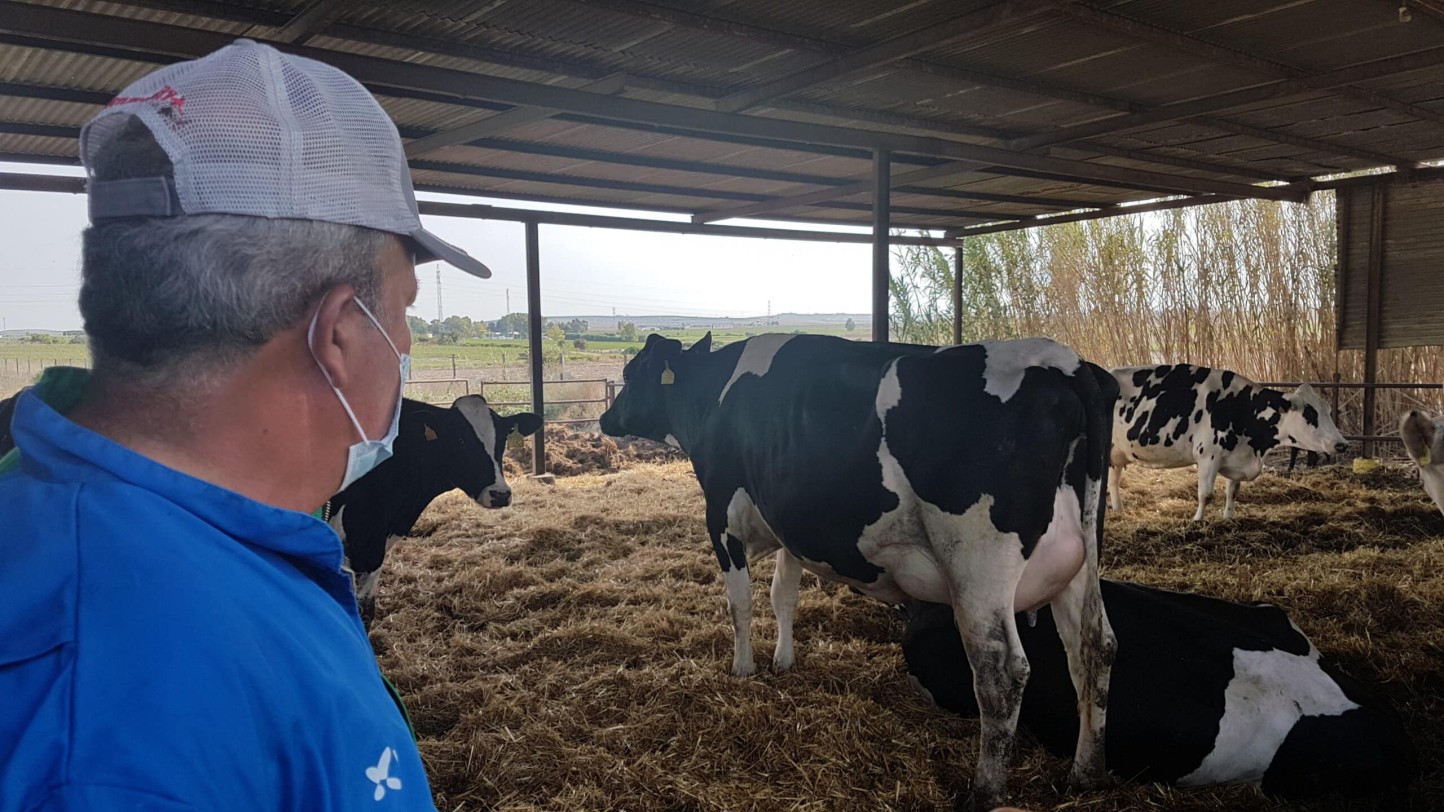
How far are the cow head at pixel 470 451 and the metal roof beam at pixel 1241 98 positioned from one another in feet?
15.8

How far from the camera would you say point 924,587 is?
3895mm

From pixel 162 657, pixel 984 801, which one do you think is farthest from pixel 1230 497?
pixel 162 657

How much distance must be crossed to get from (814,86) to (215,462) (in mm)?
5127

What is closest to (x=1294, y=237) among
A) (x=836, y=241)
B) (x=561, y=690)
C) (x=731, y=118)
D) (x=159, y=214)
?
(x=836, y=241)

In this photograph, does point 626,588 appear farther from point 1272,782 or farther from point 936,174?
point 936,174

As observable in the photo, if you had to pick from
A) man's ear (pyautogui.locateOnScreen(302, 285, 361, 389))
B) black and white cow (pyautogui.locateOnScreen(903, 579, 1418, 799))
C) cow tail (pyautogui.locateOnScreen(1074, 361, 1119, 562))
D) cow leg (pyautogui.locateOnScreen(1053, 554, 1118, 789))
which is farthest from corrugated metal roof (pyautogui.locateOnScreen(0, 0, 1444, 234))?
man's ear (pyautogui.locateOnScreen(302, 285, 361, 389))

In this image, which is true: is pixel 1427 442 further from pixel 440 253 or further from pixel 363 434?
pixel 363 434

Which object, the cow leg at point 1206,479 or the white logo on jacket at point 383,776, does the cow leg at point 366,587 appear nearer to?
the white logo on jacket at point 383,776

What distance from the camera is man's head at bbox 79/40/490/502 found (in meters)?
0.96

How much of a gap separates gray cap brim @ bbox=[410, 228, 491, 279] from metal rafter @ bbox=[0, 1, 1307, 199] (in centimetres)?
372

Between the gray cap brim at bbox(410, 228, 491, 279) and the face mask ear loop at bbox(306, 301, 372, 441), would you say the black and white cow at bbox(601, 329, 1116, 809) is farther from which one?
the face mask ear loop at bbox(306, 301, 372, 441)

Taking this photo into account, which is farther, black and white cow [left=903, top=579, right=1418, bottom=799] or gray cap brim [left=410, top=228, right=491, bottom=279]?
black and white cow [left=903, top=579, right=1418, bottom=799]

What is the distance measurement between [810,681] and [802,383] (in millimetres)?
1523

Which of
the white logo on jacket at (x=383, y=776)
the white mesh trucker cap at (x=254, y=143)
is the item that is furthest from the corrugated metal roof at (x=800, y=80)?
the white logo on jacket at (x=383, y=776)
